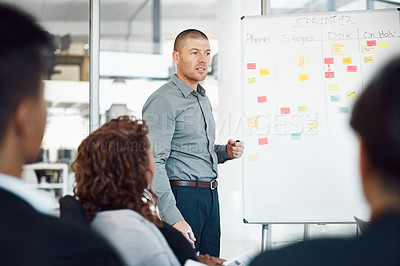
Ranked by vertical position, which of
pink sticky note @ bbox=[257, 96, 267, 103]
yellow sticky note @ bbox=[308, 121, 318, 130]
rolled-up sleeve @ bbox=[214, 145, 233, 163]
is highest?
pink sticky note @ bbox=[257, 96, 267, 103]

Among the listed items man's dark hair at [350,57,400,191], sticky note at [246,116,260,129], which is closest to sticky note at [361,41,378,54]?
sticky note at [246,116,260,129]

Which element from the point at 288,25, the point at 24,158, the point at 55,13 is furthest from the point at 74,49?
the point at 24,158

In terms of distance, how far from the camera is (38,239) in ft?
2.21

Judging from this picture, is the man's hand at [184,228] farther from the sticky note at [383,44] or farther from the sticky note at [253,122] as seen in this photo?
the sticky note at [383,44]

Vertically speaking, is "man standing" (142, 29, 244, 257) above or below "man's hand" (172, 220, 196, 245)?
above

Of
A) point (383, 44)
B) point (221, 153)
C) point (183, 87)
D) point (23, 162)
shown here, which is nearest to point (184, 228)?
point (221, 153)

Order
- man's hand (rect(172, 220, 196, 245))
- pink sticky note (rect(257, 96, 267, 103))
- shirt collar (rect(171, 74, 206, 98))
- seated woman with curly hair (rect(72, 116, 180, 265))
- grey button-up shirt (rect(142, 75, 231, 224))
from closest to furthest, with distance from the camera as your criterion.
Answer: seated woman with curly hair (rect(72, 116, 180, 265))
man's hand (rect(172, 220, 196, 245))
grey button-up shirt (rect(142, 75, 231, 224))
shirt collar (rect(171, 74, 206, 98))
pink sticky note (rect(257, 96, 267, 103))

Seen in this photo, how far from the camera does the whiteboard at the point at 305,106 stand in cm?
299

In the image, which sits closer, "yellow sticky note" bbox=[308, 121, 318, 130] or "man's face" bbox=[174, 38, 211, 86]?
"man's face" bbox=[174, 38, 211, 86]

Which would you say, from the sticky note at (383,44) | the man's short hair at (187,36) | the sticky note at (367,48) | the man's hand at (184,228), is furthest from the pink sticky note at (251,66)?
the man's hand at (184,228)

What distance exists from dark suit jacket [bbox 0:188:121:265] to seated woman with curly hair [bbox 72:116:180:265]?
45 centimetres

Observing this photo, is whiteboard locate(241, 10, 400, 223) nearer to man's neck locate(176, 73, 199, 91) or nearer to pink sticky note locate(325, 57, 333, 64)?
pink sticky note locate(325, 57, 333, 64)

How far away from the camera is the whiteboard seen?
2.99 metres

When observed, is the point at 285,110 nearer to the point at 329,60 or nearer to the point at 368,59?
the point at 329,60
